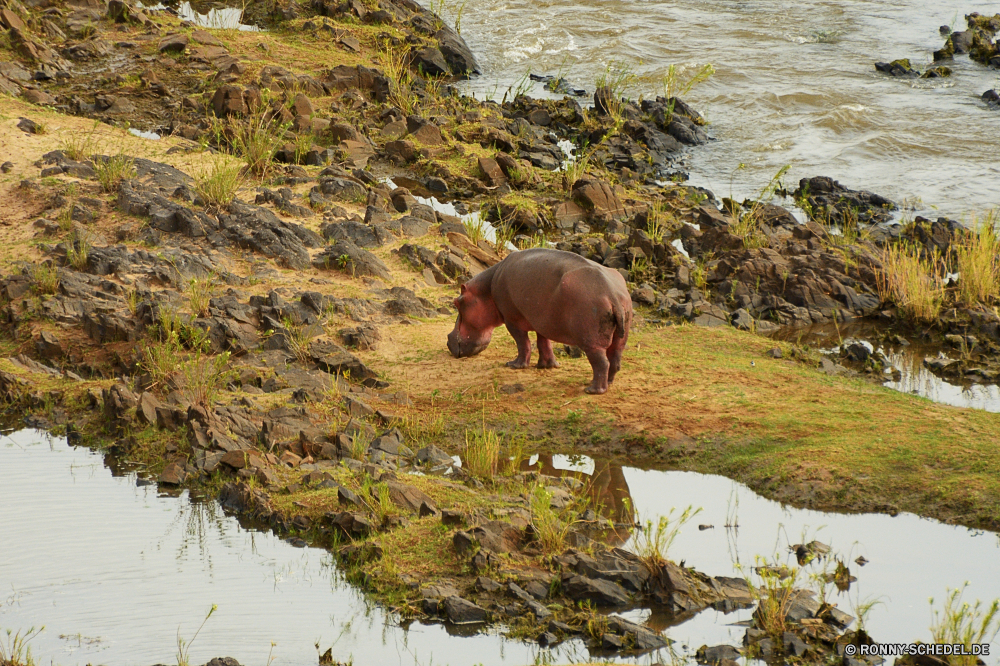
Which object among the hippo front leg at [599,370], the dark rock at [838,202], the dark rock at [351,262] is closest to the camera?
the hippo front leg at [599,370]

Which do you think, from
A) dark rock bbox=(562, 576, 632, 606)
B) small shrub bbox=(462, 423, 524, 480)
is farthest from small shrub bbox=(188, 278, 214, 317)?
dark rock bbox=(562, 576, 632, 606)

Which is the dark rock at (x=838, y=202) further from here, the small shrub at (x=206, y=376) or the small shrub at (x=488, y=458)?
the small shrub at (x=206, y=376)

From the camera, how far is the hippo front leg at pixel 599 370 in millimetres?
9102

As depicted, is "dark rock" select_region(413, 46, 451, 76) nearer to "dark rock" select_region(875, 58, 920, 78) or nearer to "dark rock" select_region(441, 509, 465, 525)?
"dark rock" select_region(875, 58, 920, 78)

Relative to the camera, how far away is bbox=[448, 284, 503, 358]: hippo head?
1009cm

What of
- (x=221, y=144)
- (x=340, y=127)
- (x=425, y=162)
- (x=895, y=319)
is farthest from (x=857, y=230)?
(x=221, y=144)

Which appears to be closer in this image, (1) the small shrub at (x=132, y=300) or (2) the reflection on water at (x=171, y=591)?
(2) the reflection on water at (x=171, y=591)

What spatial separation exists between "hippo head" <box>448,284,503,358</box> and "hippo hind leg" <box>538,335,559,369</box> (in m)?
0.50

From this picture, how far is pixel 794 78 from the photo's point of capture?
2138cm

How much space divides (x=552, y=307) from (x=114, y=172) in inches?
246

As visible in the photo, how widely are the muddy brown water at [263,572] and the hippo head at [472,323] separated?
2.26m

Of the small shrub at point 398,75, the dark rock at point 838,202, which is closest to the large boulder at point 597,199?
the dark rock at point 838,202

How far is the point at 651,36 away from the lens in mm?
23672

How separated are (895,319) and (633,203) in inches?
169
